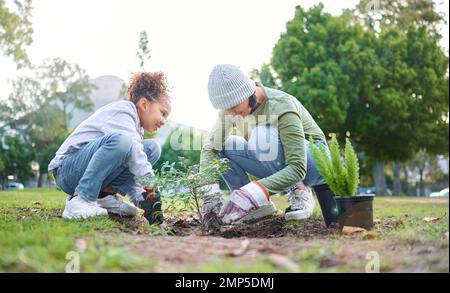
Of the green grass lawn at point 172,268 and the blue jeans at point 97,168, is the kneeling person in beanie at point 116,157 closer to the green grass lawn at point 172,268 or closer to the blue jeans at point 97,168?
the blue jeans at point 97,168

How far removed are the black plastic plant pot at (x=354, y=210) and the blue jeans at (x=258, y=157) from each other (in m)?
0.52

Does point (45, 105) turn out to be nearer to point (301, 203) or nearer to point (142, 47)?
point (142, 47)

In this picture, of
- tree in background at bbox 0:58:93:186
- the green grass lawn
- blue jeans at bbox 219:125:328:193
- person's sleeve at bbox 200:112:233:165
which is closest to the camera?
the green grass lawn

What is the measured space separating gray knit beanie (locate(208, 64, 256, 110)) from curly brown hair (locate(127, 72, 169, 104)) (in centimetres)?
55

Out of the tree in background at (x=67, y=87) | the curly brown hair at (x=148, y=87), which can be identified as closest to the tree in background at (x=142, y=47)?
Result: the tree in background at (x=67, y=87)

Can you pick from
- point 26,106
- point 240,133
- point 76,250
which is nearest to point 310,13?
point 26,106

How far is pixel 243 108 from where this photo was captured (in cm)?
375

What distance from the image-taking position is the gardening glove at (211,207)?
3.62 metres

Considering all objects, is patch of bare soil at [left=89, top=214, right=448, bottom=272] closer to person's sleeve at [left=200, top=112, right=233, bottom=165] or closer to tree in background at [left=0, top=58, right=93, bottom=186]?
person's sleeve at [left=200, top=112, right=233, bottom=165]

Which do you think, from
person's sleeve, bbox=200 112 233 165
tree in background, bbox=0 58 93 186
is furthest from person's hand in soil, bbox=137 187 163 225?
tree in background, bbox=0 58 93 186

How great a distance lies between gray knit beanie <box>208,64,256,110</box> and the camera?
11.7 feet
